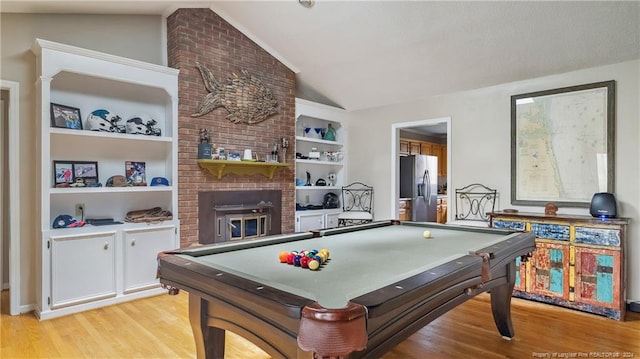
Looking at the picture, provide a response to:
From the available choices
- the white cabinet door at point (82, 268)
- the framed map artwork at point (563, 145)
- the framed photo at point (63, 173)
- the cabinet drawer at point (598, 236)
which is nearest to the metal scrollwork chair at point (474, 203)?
the framed map artwork at point (563, 145)

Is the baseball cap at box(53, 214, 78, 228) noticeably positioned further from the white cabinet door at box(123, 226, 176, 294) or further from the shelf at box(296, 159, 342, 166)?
the shelf at box(296, 159, 342, 166)

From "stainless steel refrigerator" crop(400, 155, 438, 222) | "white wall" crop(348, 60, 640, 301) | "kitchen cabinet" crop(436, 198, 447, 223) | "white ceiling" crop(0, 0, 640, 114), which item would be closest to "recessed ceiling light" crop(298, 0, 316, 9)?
"white ceiling" crop(0, 0, 640, 114)

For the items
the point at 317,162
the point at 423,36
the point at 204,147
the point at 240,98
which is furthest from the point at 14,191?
the point at 423,36

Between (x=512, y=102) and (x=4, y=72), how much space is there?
525cm

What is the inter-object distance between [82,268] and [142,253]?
538mm

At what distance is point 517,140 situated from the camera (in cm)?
420

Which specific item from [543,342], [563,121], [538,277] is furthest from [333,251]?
[563,121]

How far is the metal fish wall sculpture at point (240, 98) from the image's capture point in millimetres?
4359

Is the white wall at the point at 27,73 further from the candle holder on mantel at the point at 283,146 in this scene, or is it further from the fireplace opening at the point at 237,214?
the candle holder on mantel at the point at 283,146

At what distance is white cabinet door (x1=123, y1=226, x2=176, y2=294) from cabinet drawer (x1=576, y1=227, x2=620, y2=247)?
412 cm

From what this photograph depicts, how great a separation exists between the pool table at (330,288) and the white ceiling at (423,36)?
2115 mm

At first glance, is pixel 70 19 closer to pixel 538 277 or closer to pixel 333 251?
pixel 333 251

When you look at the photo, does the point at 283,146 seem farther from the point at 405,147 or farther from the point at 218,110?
the point at 405,147

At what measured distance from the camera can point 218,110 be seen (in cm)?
448
